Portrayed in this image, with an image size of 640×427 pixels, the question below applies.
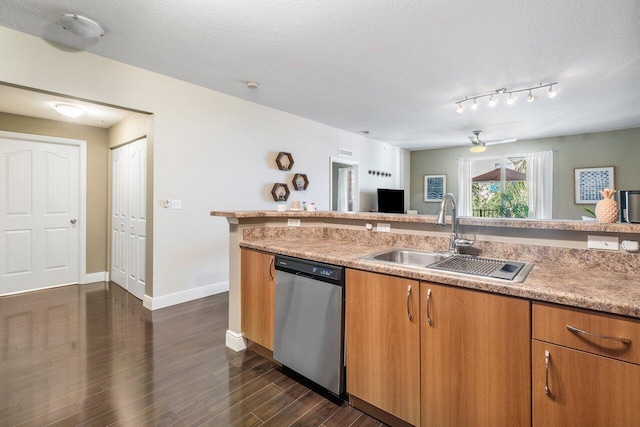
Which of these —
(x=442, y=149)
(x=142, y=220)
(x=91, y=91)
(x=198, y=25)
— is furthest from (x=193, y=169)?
(x=442, y=149)

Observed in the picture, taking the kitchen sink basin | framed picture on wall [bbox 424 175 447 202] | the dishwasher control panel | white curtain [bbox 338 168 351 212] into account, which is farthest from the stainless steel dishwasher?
framed picture on wall [bbox 424 175 447 202]

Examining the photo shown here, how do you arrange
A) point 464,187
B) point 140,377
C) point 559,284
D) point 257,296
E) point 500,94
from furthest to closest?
point 464,187 → point 500,94 → point 257,296 → point 140,377 → point 559,284

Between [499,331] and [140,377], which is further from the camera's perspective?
[140,377]

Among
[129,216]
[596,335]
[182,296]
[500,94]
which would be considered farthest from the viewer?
[129,216]

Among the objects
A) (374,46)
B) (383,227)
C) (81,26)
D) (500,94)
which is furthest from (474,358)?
(500,94)

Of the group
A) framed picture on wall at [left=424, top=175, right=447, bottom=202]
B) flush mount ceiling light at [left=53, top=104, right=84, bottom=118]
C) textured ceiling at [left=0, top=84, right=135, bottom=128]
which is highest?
textured ceiling at [left=0, top=84, right=135, bottom=128]

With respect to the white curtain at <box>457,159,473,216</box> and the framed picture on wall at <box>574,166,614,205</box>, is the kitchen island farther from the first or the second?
the white curtain at <box>457,159,473,216</box>

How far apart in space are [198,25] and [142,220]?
93.0 inches

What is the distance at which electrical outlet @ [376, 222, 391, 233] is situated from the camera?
2.30 metres

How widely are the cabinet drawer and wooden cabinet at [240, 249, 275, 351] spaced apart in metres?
1.56

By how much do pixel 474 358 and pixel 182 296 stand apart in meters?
3.27

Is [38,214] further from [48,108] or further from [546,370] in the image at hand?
[546,370]

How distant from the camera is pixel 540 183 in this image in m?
6.52

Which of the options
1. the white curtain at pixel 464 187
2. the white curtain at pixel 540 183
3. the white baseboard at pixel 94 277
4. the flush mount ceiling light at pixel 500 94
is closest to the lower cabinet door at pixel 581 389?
the flush mount ceiling light at pixel 500 94
